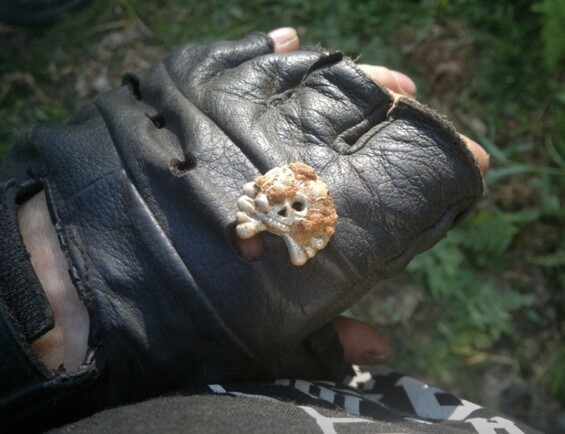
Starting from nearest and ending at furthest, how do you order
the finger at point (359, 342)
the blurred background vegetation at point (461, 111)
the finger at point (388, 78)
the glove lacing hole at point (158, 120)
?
1. the glove lacing hole at point (158, 120)
2. the finger at point (388, 78)
3. the finger at point (359, 342)
4. the blurred background vegetation at point (461, 111)

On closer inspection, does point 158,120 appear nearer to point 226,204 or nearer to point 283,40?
point 226,204

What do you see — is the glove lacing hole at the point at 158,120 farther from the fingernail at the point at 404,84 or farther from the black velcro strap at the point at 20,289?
the fingernail at the point at 404,84

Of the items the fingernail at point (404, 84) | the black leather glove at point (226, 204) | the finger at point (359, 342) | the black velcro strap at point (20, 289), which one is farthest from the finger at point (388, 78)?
the black velcro strap at point (20, 289)

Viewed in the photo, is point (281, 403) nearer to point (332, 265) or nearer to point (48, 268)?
point (332, 265)

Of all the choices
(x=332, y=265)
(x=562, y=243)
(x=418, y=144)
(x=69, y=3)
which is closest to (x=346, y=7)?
(x=69, y=3)

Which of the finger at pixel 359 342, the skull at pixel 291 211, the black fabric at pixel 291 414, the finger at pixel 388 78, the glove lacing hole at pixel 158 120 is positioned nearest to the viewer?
the black fabric at pixel 291 414

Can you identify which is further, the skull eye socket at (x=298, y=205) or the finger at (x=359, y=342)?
the finger at (x=359, y=342)
